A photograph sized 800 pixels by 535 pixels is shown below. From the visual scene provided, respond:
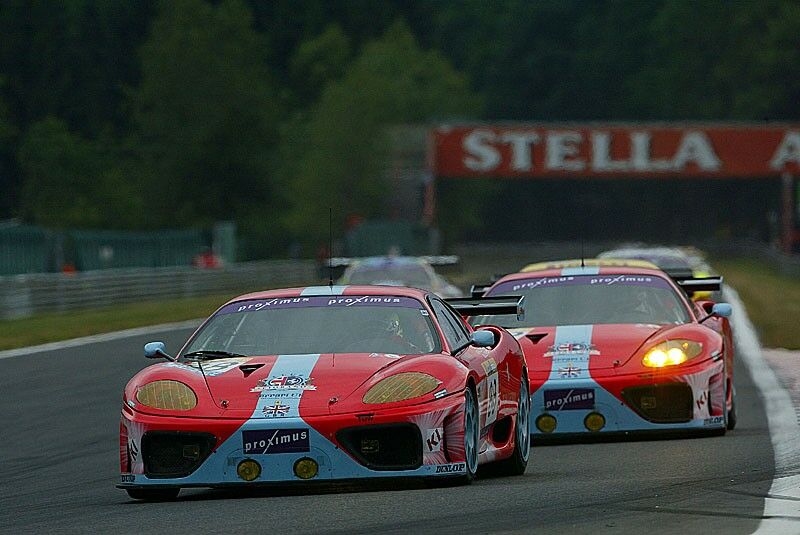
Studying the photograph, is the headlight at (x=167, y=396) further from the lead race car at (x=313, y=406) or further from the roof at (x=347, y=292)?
the roof at (x=347, y=292)

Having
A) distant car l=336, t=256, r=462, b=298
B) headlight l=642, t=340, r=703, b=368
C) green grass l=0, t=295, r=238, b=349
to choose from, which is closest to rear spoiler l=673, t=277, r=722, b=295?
headlight l=642, t=340, r=703, b=368

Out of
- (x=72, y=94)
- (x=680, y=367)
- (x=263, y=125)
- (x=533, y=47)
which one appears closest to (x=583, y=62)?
(x=533, y=47)

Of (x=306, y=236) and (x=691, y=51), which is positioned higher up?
(x=691, y=51)

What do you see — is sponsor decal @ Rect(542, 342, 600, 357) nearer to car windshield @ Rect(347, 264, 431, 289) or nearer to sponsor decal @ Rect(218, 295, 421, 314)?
sponsor decal @ Rect(218, 295, 421, 314)

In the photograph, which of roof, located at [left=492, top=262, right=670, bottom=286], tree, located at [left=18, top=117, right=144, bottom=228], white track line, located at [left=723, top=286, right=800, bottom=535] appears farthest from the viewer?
tree, located at [left=18, top=117, right=144, bottom=228]

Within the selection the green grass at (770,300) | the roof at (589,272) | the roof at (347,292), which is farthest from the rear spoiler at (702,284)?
the green grass at (770,300)

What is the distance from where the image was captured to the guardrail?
3250cm

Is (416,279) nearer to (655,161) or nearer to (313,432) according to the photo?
(313,432)

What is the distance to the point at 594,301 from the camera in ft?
43.9

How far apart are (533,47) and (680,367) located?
404ft

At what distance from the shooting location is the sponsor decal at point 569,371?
12.2 m

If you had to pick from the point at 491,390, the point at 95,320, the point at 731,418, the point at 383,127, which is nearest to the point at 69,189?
the point at 383,127

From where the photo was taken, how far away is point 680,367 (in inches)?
474

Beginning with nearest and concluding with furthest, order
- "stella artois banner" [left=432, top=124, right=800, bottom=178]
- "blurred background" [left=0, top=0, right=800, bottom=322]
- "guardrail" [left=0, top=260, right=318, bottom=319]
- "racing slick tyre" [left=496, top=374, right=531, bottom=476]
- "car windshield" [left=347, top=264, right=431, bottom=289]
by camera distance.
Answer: "racing slick tyre" [left=496, top=374, right=531, bottom=476], "car windshield" [left=347, top=264, right=431, bottom=289], "guardrail" [left=0, top=260, right=318, bottom=319], "stella artois banner" [left=432, top=124, right=800, bottom=178], "blurred background" [left=0, top=0, right=800, bottom=322]
